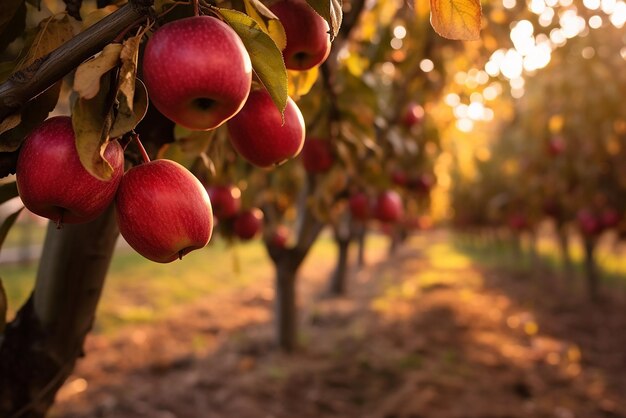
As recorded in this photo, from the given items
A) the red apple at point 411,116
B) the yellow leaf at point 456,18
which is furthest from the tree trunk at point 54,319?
the red apple at point 411,116

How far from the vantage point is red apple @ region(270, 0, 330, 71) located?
1054mm

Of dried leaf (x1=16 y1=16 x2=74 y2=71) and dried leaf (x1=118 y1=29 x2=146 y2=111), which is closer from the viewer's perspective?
dried leaf (x1=118 y1=29 x2=146 y2=111)

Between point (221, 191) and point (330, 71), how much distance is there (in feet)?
3.23

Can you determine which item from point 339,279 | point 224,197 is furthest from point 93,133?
point 339,279

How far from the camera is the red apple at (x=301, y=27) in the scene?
3.46 ft

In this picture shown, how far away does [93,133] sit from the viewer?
812mm

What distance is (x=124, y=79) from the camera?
769 millimetres

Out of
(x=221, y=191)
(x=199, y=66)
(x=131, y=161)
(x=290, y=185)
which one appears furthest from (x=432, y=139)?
(x=199, y=66)

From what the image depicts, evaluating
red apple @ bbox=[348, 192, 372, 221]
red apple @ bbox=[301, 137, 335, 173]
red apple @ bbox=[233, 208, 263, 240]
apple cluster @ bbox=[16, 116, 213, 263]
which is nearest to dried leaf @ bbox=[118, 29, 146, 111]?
apple cluster @ bbox=[16, 116, 213, 263]

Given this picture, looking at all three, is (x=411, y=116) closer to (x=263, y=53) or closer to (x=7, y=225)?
(x=7, y=225)

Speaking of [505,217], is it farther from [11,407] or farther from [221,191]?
[11,407]

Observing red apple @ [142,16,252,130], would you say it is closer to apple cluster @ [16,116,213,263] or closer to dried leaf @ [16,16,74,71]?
apple cluster @ [16,116,213,263]

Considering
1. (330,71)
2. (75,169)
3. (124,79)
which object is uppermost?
(330,71)

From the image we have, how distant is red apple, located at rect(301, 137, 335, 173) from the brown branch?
1.48 meters
